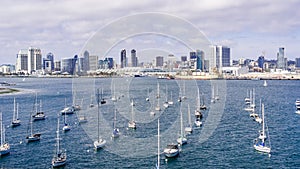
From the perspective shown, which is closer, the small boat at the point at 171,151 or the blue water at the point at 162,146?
the blue water at the point at 162,146

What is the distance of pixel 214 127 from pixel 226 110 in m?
11.2

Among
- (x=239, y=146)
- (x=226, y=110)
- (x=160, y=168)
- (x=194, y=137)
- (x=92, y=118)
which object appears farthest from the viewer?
(x=226, y=110)

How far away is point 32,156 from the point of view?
21797 mm

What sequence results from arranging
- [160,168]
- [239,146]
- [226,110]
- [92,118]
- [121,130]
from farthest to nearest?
1. [226,110]
2. [92,118]
3. [121,130]
4. [239,146]
5. [160,168]

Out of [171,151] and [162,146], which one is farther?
[162,146]

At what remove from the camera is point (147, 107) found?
43062 millimetres

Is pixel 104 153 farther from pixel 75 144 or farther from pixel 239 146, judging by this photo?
pixel 239 146

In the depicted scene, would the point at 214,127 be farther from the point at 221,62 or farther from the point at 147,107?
the point at 221,62

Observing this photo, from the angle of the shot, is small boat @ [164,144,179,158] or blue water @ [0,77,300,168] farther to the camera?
small boat @ [164,144,179,158]

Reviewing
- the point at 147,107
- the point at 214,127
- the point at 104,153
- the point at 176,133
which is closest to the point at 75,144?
the point at 104,153

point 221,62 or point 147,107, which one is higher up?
point 221,62

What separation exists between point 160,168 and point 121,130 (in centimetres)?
966

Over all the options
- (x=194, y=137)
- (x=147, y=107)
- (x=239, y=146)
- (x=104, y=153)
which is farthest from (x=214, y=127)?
(x=147, y=107)

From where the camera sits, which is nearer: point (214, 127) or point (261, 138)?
point (261, 138)
